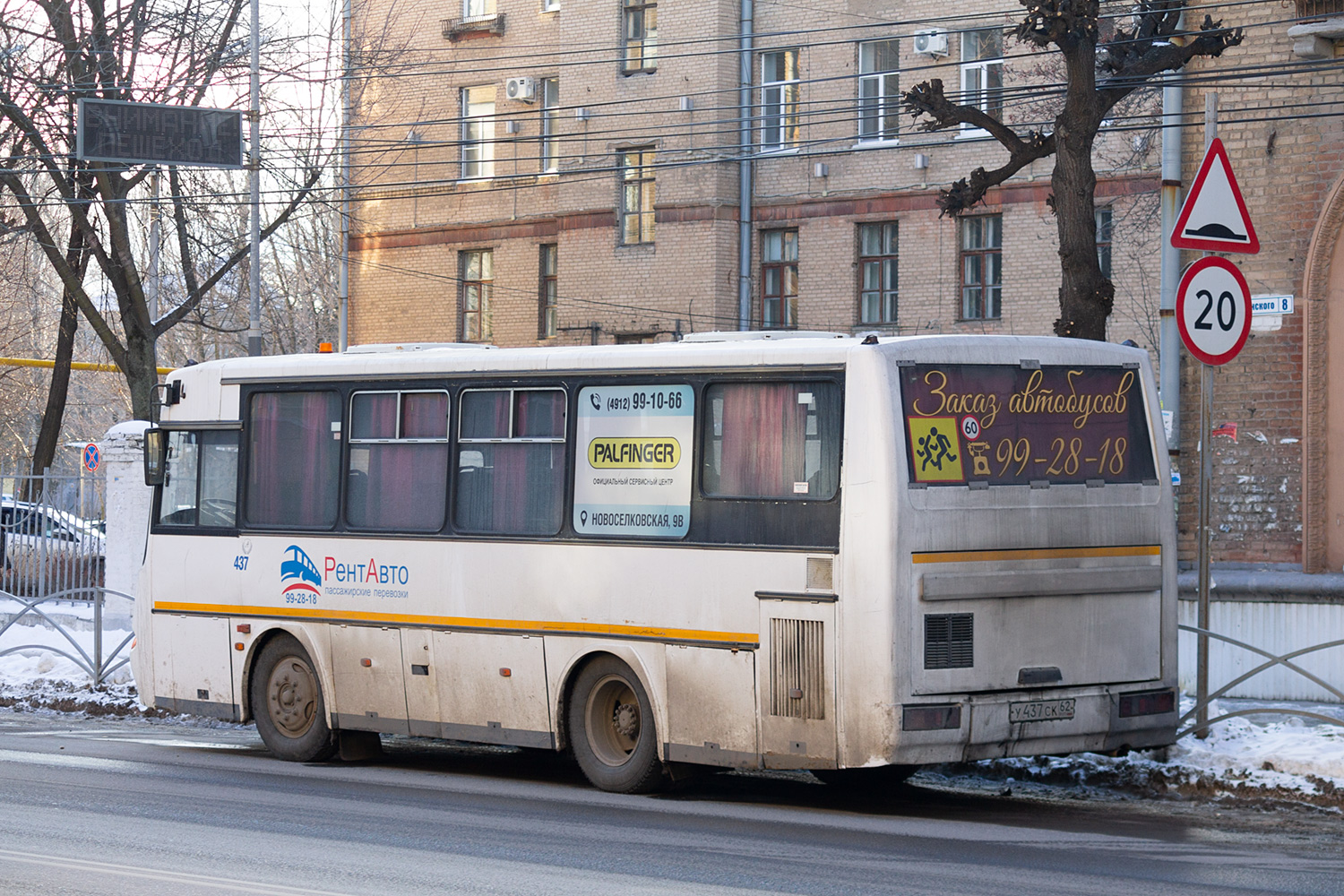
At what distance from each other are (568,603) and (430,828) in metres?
2.22

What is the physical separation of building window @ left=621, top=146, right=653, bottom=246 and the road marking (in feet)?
103

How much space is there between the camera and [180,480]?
14836 mm

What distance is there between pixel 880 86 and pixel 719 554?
26769 mm

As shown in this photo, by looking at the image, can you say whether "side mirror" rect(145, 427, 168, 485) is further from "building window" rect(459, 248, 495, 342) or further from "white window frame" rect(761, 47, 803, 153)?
"building window" rect(459, 248, 495, 342)

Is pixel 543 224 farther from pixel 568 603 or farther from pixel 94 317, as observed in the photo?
pixel 568 603

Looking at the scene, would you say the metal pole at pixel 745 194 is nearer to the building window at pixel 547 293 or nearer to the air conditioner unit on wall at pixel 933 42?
the air conditioner unit on wall at pixel 933 42

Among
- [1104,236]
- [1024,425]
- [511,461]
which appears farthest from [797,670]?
[1104,236]

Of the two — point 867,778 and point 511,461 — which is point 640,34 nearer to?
point 511,461

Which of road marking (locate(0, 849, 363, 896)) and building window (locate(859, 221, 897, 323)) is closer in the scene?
road marking (locate(0, 849, 363, 896))

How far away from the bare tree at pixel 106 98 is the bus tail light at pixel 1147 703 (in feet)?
73.6

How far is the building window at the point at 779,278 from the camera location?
1505 inches

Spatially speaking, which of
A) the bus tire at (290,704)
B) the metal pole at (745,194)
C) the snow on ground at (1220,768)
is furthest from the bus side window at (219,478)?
the metal pole at (745,194)

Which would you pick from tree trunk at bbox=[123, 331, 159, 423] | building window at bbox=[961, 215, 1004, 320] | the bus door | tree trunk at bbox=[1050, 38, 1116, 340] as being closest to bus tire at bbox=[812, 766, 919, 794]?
the bus door

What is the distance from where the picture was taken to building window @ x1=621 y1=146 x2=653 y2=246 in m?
39.7
